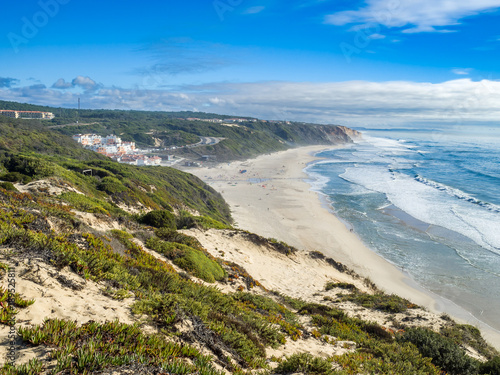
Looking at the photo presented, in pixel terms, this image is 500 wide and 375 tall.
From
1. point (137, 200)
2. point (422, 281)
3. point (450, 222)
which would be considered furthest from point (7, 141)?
point (450, 222)

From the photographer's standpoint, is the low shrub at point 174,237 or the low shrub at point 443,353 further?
the low shrub at point 174,237

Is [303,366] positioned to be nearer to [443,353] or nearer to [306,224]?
[443,353]

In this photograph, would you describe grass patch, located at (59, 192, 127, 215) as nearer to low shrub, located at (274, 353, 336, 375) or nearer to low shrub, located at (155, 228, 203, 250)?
low shrub, located at (155, 228, 203, 250)

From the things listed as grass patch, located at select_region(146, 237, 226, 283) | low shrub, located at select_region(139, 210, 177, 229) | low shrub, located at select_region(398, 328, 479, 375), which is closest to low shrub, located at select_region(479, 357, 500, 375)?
low shrub, located at select_region(398, 328, 479, 375)

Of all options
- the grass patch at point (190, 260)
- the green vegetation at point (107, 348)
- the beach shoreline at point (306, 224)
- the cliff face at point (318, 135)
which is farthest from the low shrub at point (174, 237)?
the cliff face at point (318, 135)

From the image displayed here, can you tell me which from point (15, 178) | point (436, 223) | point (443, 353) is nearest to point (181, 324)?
point (443, 353)

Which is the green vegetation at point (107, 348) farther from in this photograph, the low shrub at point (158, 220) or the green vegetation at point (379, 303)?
the low shrub at point (158, 220)
